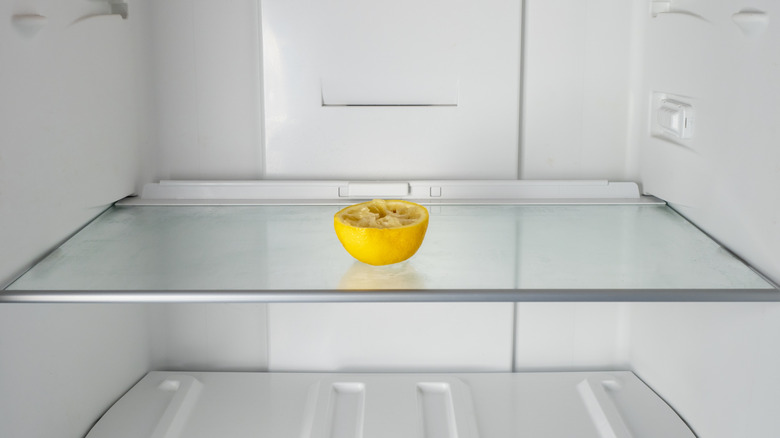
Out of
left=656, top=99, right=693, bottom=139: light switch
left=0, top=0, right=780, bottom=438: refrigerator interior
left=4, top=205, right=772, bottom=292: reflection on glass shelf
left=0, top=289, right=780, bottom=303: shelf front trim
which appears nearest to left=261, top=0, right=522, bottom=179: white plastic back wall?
left=0, top=0, right=780, bottom=438: refrigerator interior

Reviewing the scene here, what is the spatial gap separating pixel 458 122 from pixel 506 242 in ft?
1.16

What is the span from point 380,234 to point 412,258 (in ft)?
0.30

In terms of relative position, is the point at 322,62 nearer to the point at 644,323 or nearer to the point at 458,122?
the point at 458,122

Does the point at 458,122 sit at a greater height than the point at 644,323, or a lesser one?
greater

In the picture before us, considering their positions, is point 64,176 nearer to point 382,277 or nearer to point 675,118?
point 382,277

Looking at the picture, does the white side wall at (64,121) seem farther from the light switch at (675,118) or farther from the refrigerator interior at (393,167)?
the light switch at (675,118)

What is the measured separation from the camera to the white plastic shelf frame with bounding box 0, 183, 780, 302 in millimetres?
880

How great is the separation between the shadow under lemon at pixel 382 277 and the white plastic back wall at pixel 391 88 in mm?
414

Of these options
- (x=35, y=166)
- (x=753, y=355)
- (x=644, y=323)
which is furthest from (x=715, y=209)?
(x=35, y=166)

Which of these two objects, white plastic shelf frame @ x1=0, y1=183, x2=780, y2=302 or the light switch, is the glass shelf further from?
the light switch

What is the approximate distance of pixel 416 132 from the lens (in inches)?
53.8

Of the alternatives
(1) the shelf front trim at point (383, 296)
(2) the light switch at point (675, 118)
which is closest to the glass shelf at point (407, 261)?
(1) the shelf front trim at point (383, 296)

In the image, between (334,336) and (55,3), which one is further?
(334,336)

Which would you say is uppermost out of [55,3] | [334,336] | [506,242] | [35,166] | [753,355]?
[55,3]
